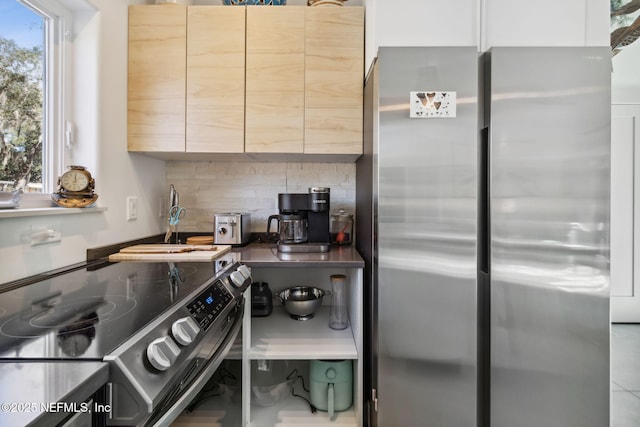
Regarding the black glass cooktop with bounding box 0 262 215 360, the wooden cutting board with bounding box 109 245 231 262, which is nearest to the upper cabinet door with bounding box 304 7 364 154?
the wooden cutting board with bounding box 109 245 231 262

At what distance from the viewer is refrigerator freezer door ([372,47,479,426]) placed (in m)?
1.22

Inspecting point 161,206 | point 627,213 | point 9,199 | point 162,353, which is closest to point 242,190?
point 161,206

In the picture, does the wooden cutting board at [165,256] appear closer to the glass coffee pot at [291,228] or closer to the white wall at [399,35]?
the white wall at [399,35]

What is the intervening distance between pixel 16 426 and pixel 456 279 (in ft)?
4.03

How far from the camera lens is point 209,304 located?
0.89 metres

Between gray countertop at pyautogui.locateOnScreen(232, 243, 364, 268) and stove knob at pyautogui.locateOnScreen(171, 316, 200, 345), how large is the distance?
0.69 metres

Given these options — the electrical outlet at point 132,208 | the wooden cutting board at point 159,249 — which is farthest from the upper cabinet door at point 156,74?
the wooden cutting board at point 159,249

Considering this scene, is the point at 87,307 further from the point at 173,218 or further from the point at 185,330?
the point at 173,218

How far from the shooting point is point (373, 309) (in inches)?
50.6

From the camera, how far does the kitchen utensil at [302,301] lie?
171 cm

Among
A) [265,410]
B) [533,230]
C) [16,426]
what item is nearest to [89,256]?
[265,410]

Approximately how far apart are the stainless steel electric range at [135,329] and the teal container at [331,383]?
22.9 inches

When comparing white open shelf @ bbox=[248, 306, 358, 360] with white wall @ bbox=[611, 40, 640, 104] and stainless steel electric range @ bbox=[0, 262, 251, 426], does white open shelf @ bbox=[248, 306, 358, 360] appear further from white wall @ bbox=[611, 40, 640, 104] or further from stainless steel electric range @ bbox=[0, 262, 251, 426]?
white wall @ bbox=[611, 40, 640, 104]

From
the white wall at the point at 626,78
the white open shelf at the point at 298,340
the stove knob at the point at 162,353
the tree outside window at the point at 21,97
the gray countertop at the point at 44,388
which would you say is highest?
the white wall at the point at 626,78
